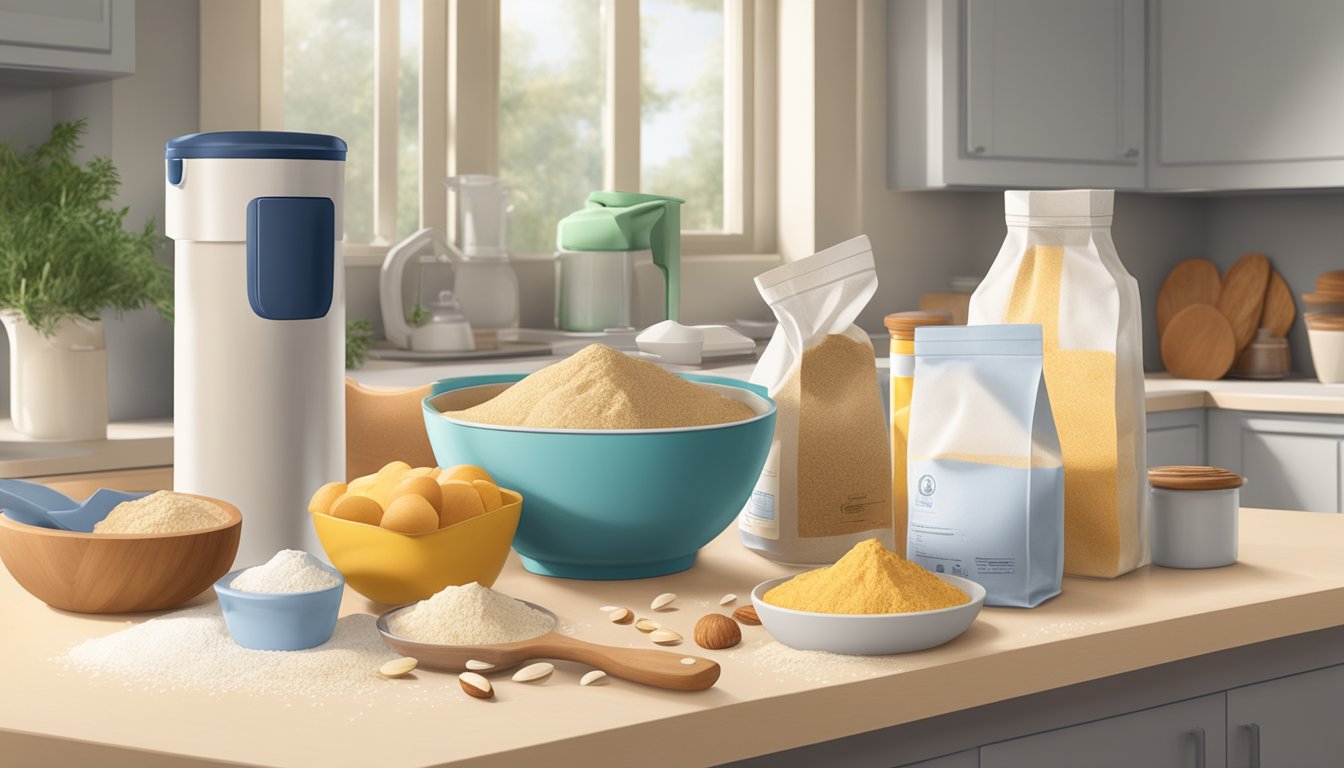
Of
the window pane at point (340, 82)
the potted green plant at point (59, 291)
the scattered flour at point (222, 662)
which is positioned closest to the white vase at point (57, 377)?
the potted green plant at point (59, 291)

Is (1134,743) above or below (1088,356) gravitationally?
below

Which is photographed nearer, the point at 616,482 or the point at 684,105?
the point at 616,482

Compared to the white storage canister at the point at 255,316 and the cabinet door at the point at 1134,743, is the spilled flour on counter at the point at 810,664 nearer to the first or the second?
the cabinet door at the point at 1134,743

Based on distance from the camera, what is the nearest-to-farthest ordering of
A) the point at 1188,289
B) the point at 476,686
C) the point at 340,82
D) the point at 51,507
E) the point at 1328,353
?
the point at 476,686 → the point at 51,507 → the point at 340,82 → the point at 1328,353 → the point at 1188,289

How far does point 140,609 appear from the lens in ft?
3.28

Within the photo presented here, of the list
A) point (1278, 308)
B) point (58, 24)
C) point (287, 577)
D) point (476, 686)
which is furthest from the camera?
point (1278, 308)

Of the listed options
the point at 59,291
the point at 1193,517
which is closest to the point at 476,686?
the point at 1193,517

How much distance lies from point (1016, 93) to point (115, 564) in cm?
306

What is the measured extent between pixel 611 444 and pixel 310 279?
0.89 ft

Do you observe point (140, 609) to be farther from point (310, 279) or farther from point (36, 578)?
point (310, 279)

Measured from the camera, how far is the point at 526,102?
3418mm

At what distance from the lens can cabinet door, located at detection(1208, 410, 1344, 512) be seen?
3.20 meters

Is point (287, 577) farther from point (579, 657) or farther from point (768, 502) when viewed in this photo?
point (768, 502)

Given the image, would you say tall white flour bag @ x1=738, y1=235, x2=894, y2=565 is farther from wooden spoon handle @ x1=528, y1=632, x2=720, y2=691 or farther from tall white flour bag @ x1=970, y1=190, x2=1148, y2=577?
wooden spoon handle @ x1=528, y1=632, x2=720, y2=691
